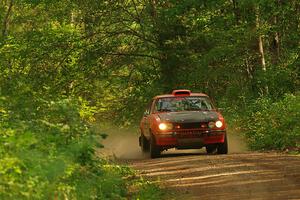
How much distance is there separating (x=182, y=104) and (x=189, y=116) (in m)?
0.92

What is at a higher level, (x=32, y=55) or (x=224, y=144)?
(x=32, y=55)

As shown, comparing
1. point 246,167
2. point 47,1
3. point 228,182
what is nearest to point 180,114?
point 246,167

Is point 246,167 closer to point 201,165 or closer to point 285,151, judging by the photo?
point 201,165

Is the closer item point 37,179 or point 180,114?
point 37,179

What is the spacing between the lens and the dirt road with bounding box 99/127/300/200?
10.4 m

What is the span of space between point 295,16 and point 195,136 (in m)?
11.9

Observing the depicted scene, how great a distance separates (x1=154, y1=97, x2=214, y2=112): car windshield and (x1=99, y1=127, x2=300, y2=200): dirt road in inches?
99.4

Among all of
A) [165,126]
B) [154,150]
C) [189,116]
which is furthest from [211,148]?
[165,126]

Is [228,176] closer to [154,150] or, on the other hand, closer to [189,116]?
[189,116]

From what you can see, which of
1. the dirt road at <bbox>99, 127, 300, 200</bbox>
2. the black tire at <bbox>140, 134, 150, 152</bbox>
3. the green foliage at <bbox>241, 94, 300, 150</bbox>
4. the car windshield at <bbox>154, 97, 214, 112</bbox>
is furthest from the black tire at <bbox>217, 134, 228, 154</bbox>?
the black tire at <bbox>140, 134, 150, 152</bbox>

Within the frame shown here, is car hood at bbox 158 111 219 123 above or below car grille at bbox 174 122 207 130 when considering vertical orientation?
above

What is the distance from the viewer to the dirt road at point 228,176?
10352 millimetres

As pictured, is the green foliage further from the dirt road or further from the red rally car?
the dirt road

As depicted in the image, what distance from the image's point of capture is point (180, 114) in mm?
17500
